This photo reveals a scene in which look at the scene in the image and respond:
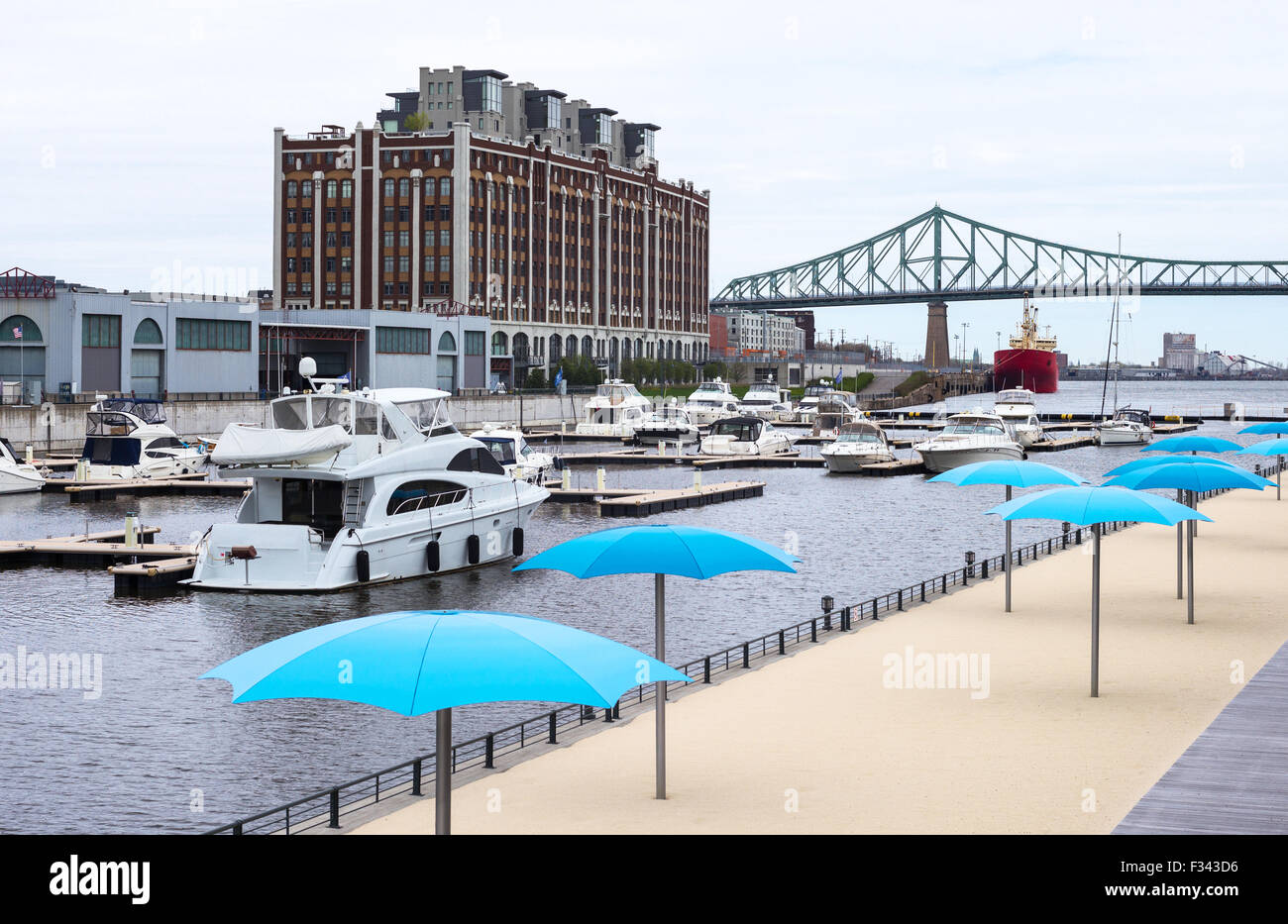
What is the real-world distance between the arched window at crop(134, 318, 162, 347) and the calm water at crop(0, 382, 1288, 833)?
3498 centimetres

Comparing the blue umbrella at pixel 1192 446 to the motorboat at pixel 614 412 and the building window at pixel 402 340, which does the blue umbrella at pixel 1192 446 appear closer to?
the motorboat at pixel 614 412

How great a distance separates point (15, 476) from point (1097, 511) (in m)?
49.7

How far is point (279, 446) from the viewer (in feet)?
111

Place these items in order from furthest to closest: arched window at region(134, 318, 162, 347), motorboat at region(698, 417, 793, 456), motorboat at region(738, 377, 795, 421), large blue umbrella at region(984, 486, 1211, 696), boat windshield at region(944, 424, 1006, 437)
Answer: motorboat at region(738, 377, 795, 421), arched window at region(134, 318, 162, 347), motorboat at region(698, 417, 793, 456), boat windshield at region(944, 424, 1006, 437), large blue umbrella at region(984, 486, 1211, 696)

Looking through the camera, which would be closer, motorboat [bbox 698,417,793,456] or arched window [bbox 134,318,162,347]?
motorboat [bbox 698,417,793,456]

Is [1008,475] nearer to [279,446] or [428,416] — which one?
[428,416]

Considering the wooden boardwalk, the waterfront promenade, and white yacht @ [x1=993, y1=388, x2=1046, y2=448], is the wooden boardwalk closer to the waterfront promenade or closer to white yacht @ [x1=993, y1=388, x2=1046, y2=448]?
the waterfront promenade

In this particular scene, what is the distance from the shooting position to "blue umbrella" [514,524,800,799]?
15.8 meters

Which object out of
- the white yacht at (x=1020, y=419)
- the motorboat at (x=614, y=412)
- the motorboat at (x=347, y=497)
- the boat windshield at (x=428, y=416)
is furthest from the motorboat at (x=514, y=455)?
the motorboat at (x=614, y=412)

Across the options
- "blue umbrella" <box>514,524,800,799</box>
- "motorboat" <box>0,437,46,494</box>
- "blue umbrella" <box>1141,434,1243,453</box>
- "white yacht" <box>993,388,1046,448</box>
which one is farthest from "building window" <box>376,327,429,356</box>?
"blue umbrella" <box>514,524,800,799</box>

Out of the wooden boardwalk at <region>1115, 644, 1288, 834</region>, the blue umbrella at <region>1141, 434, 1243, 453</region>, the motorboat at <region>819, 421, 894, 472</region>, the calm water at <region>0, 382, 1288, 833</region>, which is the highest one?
the blue umbrella at <region>1141, 434, 1243, 453</region>
